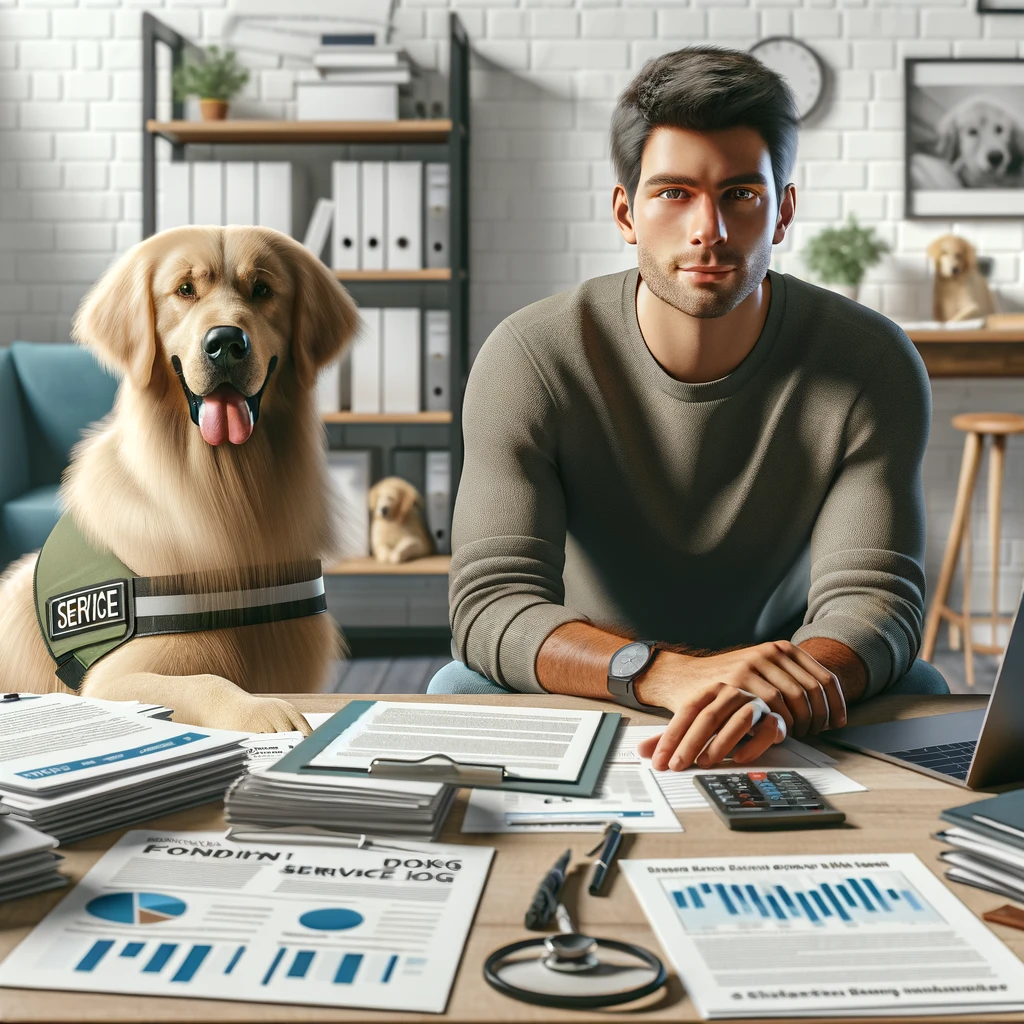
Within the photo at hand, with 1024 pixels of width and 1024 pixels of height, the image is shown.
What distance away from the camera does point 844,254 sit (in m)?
3.49

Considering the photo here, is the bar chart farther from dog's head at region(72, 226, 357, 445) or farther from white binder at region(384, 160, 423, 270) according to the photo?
white binder at region(384, 160, 423, 270)

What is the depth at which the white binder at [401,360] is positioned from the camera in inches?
134

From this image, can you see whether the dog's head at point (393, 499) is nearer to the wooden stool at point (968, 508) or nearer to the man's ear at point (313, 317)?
the wooden stool at point (968, 508)

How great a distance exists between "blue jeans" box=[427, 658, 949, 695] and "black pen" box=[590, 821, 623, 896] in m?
0.56

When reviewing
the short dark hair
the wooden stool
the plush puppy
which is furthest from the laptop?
the plush puppy

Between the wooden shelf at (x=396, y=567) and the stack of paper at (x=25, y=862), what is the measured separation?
8.79 ft

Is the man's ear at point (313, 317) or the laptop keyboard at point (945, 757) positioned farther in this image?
the man's ear at point (313, 317)

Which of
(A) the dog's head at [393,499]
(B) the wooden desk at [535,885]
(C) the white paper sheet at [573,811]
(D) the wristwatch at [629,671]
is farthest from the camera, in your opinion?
(A) the dog's head at [393,499]

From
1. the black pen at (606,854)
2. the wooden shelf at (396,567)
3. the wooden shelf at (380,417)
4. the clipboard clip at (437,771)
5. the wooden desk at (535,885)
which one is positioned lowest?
the wooden shelf at (396,567)

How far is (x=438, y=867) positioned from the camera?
0.62m

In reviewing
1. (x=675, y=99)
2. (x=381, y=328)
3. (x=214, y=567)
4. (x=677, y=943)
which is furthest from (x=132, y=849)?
(x=381, y=328)

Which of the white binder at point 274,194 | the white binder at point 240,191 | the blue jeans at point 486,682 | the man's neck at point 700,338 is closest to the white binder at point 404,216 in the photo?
the white binder at point 274,194

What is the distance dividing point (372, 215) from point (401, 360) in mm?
471

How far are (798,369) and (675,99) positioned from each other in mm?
391
